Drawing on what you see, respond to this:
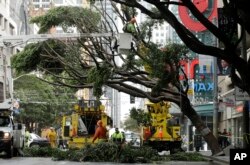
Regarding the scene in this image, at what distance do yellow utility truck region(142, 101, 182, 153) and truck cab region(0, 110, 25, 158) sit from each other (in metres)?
7.90

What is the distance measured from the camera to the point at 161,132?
2998cm

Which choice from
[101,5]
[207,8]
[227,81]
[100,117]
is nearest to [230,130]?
[227,81]

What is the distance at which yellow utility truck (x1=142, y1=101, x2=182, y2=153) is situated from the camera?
98.0ft

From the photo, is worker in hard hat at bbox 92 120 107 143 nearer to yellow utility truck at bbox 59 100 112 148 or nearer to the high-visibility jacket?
the high-visibility jacket

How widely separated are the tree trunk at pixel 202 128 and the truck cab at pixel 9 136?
8.34m

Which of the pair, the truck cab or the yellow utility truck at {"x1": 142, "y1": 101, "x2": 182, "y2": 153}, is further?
the yellow utility truck at {"x1": 142, "y1": 101, "x2": 182, "y2": 153}

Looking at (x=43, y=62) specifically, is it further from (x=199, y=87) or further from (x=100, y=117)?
(x=199, y=87)

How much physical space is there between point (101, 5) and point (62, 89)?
46.4m

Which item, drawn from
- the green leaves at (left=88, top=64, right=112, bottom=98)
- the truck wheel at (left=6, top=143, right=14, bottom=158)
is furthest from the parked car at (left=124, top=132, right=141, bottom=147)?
the truck wheel at (left=6, top=143, right=14, bottom=158)

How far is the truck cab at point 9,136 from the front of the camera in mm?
22844

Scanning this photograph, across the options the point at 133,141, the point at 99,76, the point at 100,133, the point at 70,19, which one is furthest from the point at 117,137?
the point at 70,19

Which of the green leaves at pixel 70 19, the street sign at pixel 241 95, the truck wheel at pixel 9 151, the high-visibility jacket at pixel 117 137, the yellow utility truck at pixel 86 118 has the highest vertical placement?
the green leaves at pixel 70 19

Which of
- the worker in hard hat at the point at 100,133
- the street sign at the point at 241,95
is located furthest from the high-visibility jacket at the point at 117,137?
the street sign at the point at 241,95

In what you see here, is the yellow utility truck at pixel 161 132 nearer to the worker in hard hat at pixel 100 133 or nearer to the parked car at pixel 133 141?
the parked car at pixel 133 141
